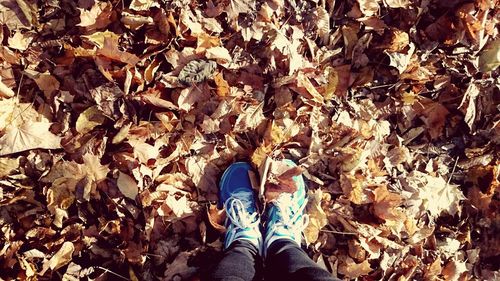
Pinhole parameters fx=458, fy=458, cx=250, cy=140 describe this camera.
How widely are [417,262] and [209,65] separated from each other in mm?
1341

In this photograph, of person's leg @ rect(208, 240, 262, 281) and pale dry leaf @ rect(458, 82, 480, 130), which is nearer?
person's leg @ rect(208, 240, 262, 281)

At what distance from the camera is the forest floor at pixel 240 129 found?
2.01m

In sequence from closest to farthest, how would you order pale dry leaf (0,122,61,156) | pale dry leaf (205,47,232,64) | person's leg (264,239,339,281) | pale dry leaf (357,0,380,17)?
1. person's leg (264,239,339,281)
2. pale dry leaf (0,122,61,156)
3. pale dry leaf (205,47,232,64)
4. pale dry leaf (357,0,380,17)

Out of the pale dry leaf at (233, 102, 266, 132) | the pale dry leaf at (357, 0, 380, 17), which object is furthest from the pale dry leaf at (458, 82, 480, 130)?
the pale dry leaf at (233, 102, 266, 132)

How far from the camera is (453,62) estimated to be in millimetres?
2207

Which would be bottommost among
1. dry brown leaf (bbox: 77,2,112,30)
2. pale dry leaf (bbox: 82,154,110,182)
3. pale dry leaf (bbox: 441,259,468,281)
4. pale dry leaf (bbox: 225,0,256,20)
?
pale dry leaf (bbox: 441,259,468,281)

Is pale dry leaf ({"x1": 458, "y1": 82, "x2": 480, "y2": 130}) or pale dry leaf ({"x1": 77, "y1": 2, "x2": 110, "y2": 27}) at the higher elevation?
pale dry leaf ({"x1": 77, "y1": 2, "x2": 110, "y2": 27})

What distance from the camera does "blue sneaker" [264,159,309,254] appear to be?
209 cm

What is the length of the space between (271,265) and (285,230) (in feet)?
0.78

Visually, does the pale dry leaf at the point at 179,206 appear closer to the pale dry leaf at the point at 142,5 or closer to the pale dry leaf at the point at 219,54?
the pale dry leaf at the point at 219,54

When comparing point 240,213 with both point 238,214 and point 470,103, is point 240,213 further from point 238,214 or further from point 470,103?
point 470,103

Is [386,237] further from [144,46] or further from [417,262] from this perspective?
[144,46]

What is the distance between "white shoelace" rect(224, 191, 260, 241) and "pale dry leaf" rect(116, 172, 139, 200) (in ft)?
1.37

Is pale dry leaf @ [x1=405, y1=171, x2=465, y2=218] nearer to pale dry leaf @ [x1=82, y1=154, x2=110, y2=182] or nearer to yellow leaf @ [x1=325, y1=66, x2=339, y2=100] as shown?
yellow leaf @ [x1=325, y1=66, x2=339, y2=100]
